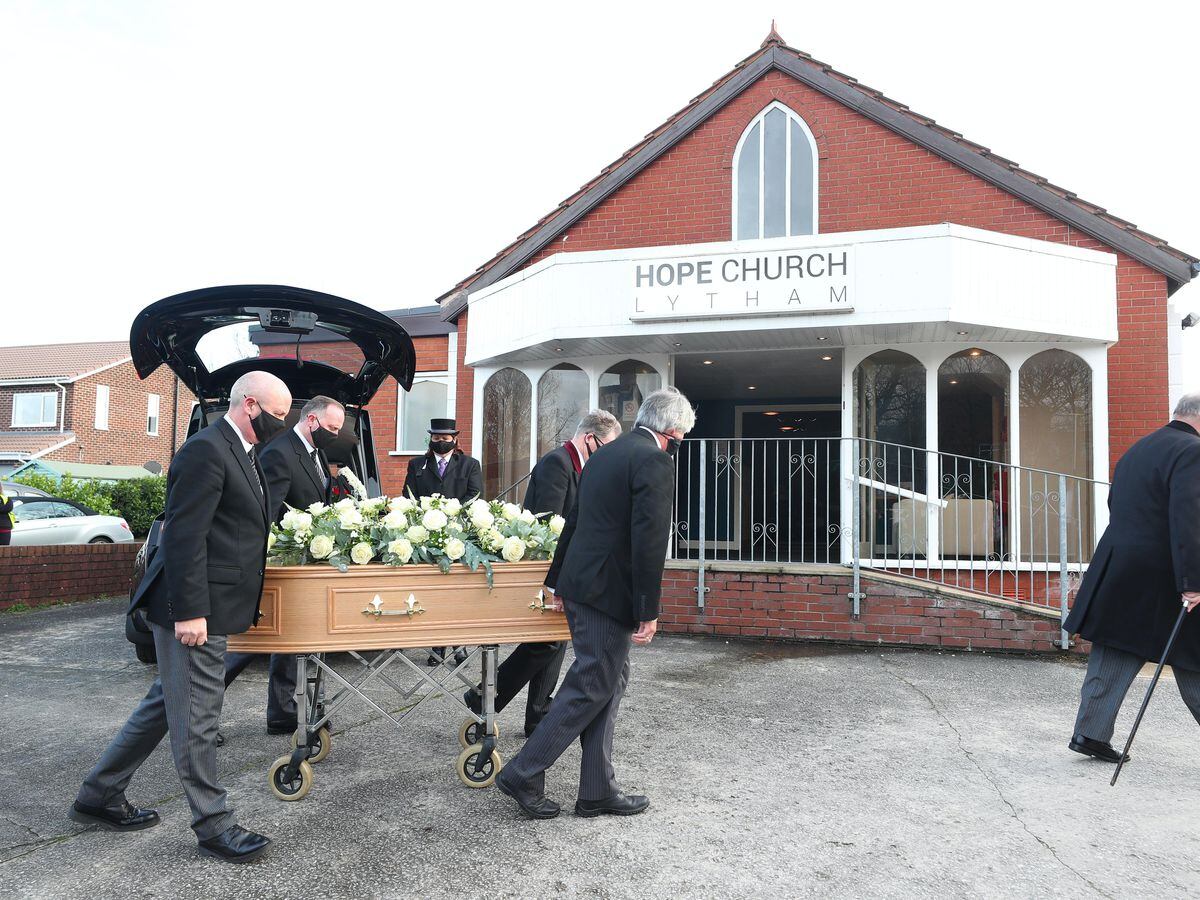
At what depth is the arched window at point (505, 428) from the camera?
35.9 feet

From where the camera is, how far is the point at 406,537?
13.0 ft

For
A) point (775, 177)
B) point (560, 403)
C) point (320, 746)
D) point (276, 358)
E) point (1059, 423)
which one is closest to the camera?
point (320, 746)

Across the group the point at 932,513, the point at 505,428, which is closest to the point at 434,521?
the point at 932,513

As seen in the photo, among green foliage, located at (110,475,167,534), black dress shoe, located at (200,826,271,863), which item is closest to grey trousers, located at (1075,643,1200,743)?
black dress shoe, located at (200,826,271,863)

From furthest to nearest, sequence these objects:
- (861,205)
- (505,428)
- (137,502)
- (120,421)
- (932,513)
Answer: (120,421) → (137,502) → (505,428) → (861,205) → (932,513)

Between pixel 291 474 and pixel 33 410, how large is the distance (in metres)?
35.2

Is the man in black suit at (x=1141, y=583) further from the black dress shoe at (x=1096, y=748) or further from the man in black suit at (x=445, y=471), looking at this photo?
the man in black suit at (x=445, y=471)

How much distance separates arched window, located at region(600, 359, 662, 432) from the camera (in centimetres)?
1042

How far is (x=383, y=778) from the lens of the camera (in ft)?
13.8

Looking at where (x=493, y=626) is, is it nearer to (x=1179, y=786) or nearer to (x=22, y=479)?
(x=1179, y=786)

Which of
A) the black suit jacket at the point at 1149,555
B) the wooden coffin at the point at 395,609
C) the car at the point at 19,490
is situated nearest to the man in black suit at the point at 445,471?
the wooden coffin at the point at 395,609

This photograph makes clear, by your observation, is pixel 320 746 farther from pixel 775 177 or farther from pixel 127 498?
pixel 127 498

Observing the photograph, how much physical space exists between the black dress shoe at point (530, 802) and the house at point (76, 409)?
31128mm

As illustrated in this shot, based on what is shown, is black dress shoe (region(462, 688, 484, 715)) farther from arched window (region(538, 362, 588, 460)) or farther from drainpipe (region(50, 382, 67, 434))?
drainpipe (region(50, 382, 67, 434))
